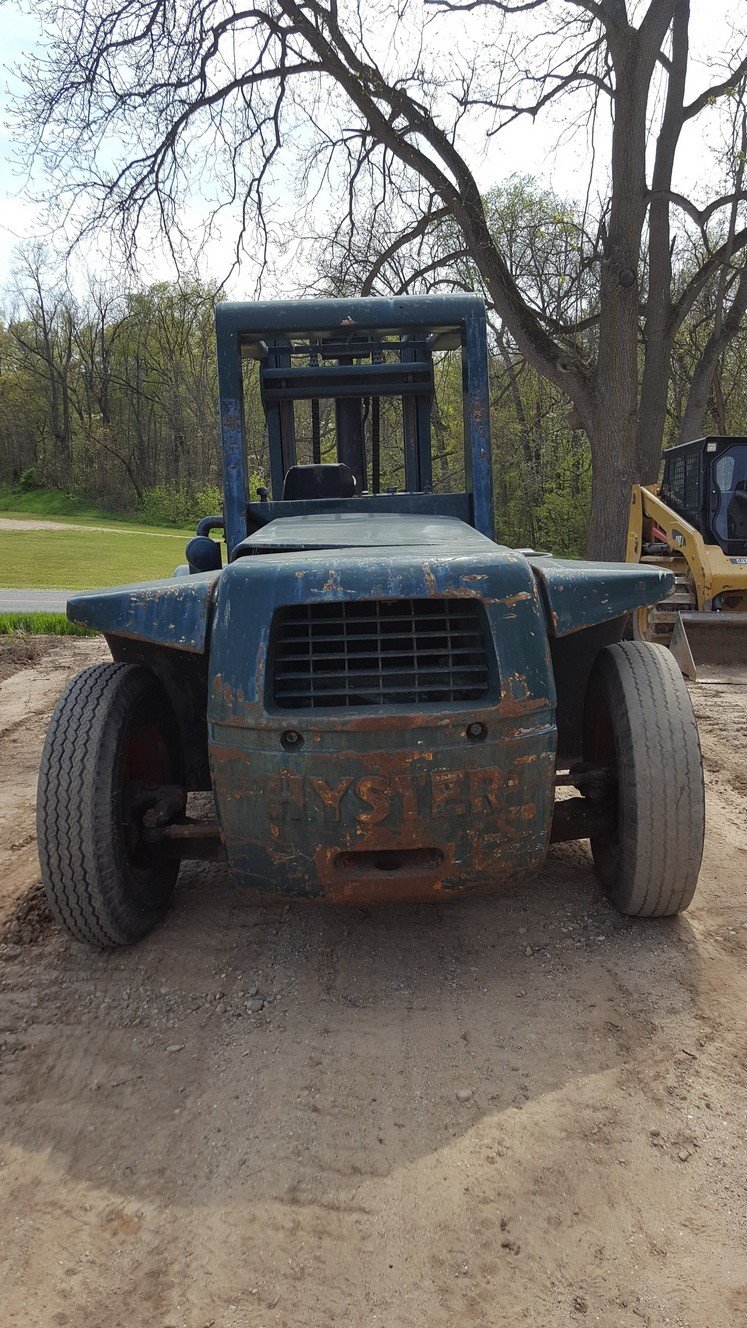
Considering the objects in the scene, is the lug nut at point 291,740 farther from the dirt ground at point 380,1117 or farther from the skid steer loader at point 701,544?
the skid steer loader at point 701,544

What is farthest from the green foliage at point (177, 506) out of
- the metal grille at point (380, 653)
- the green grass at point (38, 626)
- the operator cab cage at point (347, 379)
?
the metal grille at point (380, 653)

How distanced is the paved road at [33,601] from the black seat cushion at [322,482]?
8449 mm

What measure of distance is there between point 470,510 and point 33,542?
20803 mm

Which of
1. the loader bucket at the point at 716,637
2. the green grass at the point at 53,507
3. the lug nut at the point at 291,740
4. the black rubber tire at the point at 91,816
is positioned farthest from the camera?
the green grass at the point at 53,507

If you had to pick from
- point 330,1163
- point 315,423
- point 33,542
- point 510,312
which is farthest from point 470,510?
point 33,542

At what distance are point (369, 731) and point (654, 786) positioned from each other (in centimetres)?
107

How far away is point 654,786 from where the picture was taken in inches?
122

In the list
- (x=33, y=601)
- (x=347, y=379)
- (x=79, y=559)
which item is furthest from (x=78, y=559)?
(x=347, y=379)

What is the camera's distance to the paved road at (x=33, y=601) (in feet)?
41.7

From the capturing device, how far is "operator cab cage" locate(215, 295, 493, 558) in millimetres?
4180

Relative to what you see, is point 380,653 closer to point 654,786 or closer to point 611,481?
point 654,786

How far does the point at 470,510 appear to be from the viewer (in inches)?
172

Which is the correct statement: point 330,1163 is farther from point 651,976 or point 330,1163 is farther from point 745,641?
point 745,641

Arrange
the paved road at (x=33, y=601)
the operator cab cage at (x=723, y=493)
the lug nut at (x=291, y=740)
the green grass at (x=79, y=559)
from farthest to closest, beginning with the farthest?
the green grass at (x=79, y=559) < the paved road at (x=33, y=601) < the operator cab cage at (x=723, y=493) < the lug nut at (x=291, y=740)
